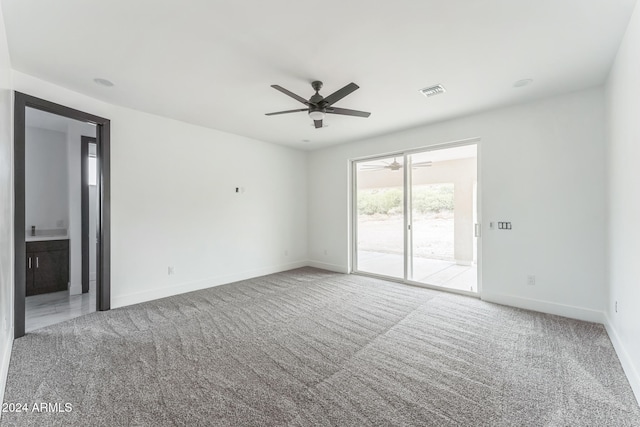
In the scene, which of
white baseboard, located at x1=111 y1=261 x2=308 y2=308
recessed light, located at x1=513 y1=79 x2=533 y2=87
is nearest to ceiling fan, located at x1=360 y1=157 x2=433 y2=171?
recessed light, located at x1=513 y1=79 x2=533 y2=87

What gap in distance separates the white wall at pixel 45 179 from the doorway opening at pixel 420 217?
553cm

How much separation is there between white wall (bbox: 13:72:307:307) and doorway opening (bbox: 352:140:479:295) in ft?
5.97

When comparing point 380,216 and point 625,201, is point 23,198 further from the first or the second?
point 625,201

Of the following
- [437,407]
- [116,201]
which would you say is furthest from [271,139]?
[437,407]

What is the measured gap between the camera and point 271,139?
5.50 metres

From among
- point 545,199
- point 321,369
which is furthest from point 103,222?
point 545,199

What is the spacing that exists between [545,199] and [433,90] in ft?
6.76

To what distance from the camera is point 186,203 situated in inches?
176

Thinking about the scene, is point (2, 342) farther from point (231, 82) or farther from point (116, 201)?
point (231, 82)

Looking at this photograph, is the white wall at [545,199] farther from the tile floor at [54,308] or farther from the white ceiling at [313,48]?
the tile floor at [54,308]

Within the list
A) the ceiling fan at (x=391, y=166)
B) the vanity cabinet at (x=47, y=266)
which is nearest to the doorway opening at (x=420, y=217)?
the ceiling fan at (x=391, y=166)

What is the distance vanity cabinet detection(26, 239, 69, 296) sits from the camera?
4.21 meters

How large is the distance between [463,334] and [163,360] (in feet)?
9.81

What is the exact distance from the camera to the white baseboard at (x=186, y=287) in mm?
3769
